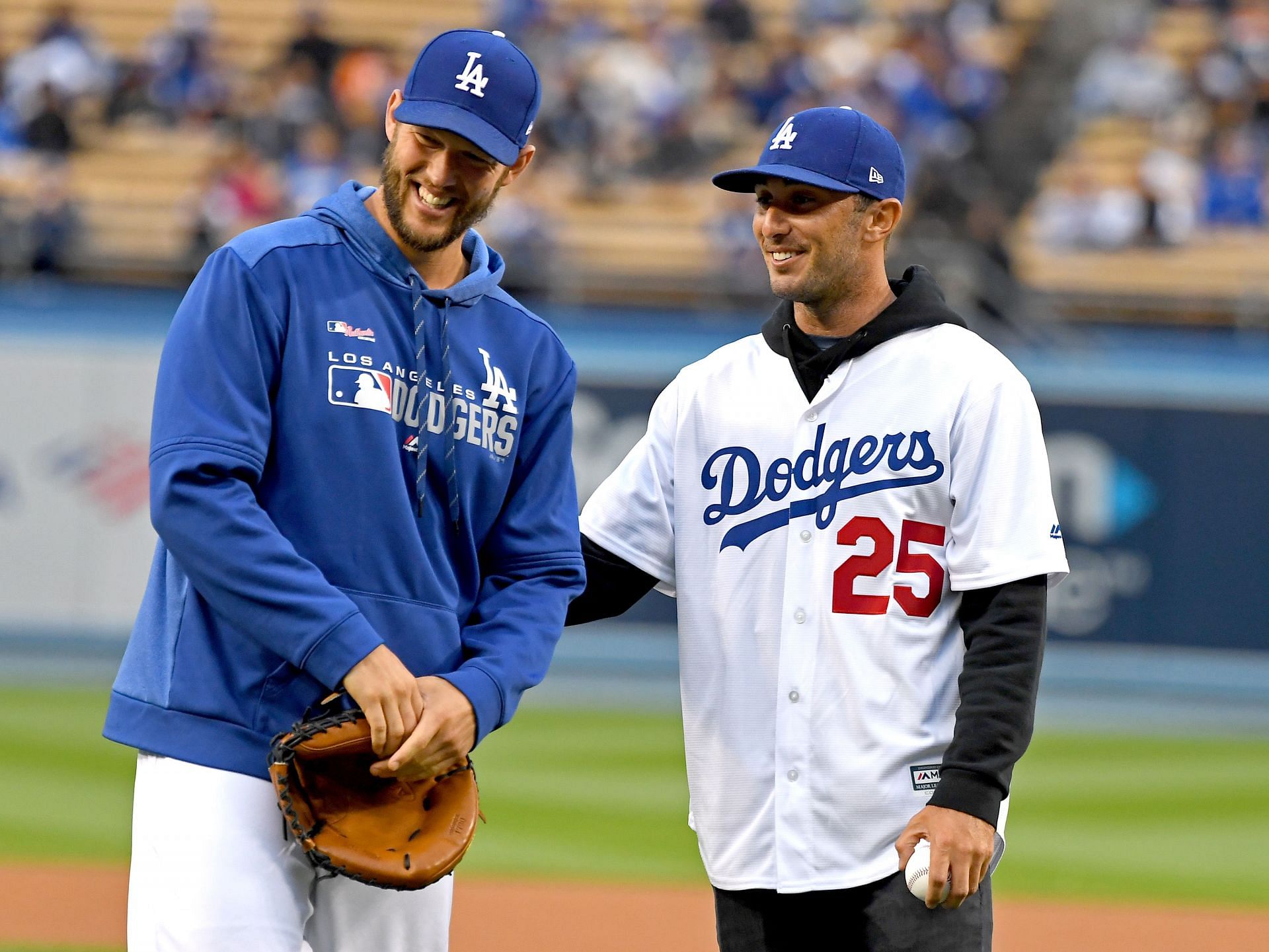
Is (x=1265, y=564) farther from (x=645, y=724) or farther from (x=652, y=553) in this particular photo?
(x=652, y=553)

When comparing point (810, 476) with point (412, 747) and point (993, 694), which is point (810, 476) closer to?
point (993, 694)

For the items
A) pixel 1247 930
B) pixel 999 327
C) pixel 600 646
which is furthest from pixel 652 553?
pixel 999 327

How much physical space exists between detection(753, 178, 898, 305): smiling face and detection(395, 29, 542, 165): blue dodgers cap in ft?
1.86

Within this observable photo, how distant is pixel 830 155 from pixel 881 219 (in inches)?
7.8

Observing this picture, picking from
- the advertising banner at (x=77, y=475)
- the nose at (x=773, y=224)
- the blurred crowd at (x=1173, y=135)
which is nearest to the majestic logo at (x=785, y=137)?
the nose at (x=773, y=224)

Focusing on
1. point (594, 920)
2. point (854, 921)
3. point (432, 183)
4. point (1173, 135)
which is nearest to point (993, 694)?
point (854, 921)

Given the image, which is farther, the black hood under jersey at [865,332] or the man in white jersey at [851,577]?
the black hood under jersey at [865,332]

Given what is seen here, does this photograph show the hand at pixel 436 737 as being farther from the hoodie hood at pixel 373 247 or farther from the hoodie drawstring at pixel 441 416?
the hoodie hood at pixel 373 247

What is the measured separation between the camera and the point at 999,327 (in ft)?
45.3

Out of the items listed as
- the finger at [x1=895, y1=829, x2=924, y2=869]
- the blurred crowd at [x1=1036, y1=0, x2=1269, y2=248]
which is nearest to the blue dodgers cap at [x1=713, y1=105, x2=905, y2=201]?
the finger at [x1=895, y1=829, x2=924, y2=869]

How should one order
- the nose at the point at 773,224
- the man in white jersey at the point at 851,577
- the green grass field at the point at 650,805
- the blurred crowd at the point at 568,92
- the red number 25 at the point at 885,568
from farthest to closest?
1. the blurred crowd at the point at 568,92
2. the green grass field at the point at 650,805
3. the nose at the point at 773,224
4. the red number 25 at the point at 885,568
5. the man in white jersey at the point at 851,577

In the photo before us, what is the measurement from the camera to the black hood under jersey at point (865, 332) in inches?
142

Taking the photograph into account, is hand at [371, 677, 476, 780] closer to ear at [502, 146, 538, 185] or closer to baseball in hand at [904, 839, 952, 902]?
baseball in hand at [904, 839, 952, 902]

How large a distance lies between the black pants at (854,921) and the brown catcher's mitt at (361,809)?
0.64 m
